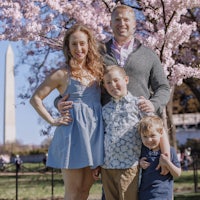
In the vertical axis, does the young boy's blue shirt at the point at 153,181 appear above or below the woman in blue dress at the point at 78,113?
below

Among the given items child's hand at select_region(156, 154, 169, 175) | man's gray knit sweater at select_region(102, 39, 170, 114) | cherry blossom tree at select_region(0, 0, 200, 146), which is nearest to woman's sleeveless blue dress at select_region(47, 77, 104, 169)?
man's gray knit sweater at select_region(102, 39, 170, 114)

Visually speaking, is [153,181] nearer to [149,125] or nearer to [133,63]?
[149,125]

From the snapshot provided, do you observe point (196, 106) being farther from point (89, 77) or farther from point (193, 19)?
point (89, 77)

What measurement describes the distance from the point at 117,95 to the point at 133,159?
0.47 m

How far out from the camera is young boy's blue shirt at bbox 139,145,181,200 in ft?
13.4

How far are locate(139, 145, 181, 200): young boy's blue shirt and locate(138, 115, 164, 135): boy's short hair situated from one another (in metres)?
0.18

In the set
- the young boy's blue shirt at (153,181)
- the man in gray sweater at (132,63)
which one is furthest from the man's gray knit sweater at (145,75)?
the young boy's blue shirt at (153,181)

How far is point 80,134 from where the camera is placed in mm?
4105

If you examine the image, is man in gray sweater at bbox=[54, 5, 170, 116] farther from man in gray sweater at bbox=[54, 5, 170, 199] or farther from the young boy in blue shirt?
the young boy in blue shirt

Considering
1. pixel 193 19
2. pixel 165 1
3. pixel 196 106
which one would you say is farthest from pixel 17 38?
pixel 196 106

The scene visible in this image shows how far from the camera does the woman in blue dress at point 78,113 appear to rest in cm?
410

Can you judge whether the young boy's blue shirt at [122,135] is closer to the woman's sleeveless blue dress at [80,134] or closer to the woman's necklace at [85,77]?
the woman's sleeveless blue dress at [80,134]

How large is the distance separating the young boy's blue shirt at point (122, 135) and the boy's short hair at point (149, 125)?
88 mm

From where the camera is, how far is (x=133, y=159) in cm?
405
